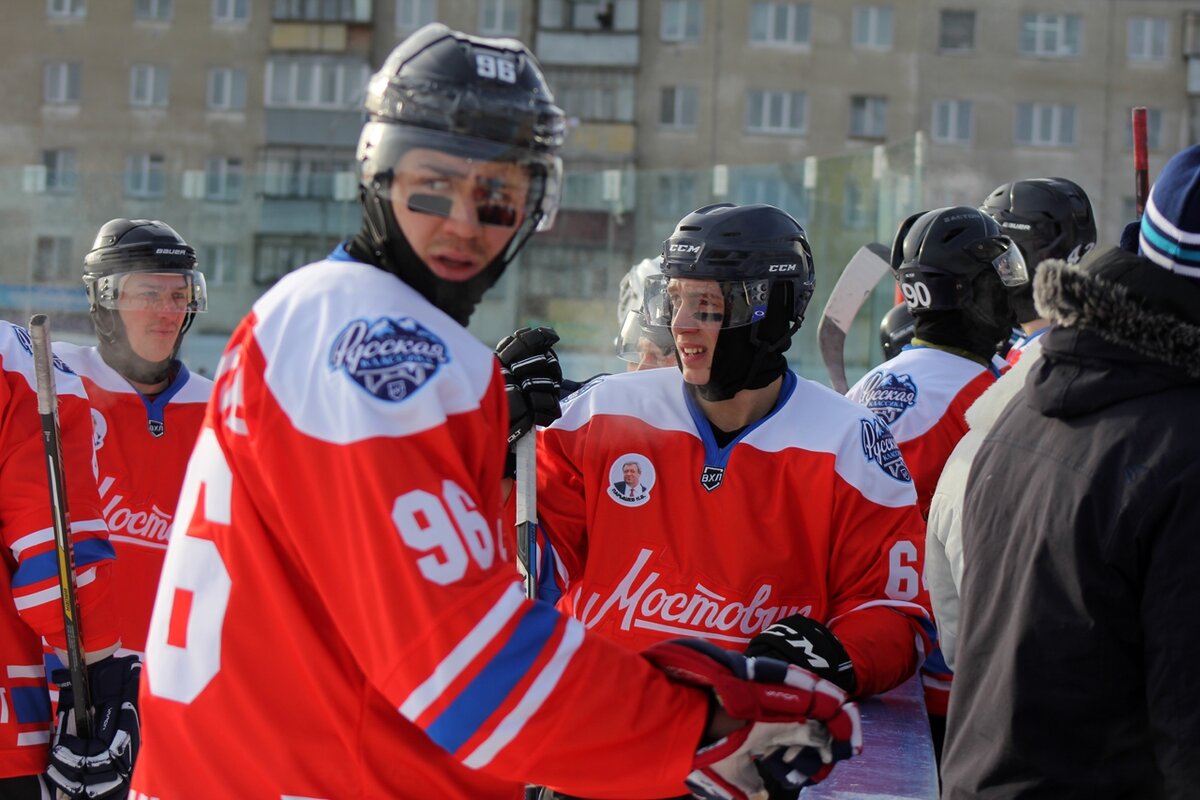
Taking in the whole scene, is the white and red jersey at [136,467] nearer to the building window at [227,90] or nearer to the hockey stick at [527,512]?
the hockey stick at [527,512]

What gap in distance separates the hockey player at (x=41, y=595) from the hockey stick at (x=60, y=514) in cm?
3

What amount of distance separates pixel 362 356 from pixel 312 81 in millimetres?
36344

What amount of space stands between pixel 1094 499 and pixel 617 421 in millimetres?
1450

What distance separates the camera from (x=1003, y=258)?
457 centimetres

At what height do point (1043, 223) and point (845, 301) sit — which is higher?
point (1043, 223)

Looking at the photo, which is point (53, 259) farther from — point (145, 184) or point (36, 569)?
point (36, 569)

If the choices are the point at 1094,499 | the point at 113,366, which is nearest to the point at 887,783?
the point at 1094,499

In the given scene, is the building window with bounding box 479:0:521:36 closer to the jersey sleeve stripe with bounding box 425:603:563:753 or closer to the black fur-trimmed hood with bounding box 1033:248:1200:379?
the black fur-trimmed hood with bounding box 1033:248:1200:379

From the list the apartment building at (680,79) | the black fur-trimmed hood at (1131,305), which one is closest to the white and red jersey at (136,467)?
the black fur-trimmed hood at (1131,305)

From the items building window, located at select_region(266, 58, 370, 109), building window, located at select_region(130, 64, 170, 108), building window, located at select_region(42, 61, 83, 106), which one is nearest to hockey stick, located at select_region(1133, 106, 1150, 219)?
building window, located at select_region(266, 58, 370, 109)

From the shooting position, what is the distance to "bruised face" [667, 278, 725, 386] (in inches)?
132

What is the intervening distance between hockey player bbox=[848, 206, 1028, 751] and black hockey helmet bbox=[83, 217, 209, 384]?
2.41m

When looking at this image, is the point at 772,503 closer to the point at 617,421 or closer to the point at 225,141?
the point at 617,421

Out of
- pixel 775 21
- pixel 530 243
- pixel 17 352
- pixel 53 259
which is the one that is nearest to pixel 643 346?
pixel 17 352
